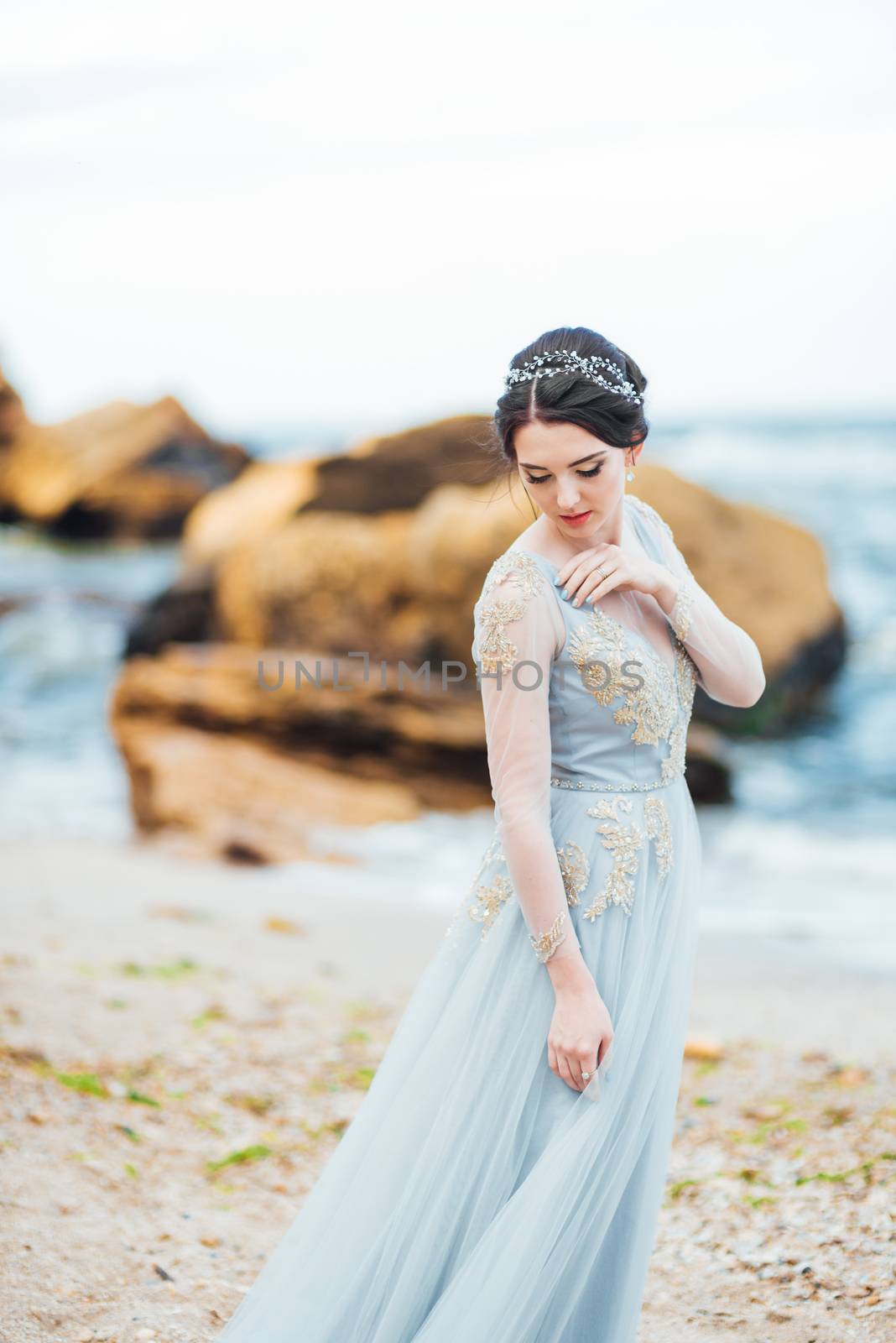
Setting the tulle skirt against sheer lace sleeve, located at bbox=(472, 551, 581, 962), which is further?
the tulle skirt

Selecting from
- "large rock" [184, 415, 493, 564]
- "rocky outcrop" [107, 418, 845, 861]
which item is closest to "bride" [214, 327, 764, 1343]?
"rocky outcrop" [107, 418, 845, 861]

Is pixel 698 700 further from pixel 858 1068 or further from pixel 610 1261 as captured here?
pixel 610 1261

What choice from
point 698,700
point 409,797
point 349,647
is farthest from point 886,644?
point 409,797

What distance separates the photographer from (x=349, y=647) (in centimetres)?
1095

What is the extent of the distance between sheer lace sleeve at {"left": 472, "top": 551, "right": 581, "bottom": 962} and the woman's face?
124 mm

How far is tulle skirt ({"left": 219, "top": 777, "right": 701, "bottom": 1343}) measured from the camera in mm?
2088

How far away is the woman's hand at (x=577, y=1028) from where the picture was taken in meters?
2.04

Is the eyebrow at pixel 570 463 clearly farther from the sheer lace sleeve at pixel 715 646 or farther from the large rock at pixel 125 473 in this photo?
the large rock at pixel 125 473

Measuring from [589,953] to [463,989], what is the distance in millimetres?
239

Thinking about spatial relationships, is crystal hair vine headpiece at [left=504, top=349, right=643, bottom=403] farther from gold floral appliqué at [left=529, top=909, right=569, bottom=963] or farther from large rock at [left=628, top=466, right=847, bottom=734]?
large rock at [left=628, top=466, right=847, bottom=734]

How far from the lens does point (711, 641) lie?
2191 mm

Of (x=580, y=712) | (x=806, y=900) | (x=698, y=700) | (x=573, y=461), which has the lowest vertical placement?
(x=806, y=900)

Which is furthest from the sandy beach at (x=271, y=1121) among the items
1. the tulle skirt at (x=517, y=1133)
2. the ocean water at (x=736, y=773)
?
the ocean water at (x=736, y=773)

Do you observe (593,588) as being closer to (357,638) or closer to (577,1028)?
(577,1028)
